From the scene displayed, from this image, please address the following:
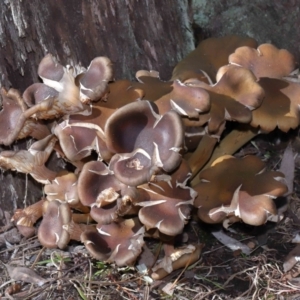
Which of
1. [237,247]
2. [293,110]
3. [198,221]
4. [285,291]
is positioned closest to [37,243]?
[198,221]

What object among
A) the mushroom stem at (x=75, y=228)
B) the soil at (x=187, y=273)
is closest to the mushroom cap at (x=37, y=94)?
the mushroom stem at (x=75, y=228)

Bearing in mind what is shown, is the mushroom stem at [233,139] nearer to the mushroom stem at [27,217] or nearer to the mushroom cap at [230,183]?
the mushroom cap at [230,183]

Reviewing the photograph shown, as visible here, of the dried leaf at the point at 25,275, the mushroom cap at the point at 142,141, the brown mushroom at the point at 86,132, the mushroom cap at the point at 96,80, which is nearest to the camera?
the mushroom cap at the point at 142,141

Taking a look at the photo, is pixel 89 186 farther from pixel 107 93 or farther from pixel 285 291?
pixel 285 291

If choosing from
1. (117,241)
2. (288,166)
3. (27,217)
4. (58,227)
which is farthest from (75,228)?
(288,166)

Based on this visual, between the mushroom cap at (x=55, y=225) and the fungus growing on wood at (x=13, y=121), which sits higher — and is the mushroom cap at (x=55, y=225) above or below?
below

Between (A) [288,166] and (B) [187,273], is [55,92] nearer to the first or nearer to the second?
(B) [187,273]

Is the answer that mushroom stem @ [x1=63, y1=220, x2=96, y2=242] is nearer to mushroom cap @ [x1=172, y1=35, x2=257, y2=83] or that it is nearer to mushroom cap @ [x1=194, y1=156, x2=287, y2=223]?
mushroom cap @ [x1=194, y1=156, x2=287, y2=223]
